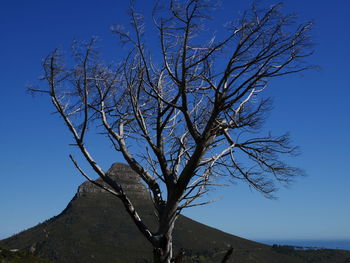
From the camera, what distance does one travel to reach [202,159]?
8.60 m

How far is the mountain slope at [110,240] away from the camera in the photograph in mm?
147875

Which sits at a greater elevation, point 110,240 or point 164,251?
point 110,240

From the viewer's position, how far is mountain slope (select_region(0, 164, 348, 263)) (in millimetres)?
147875

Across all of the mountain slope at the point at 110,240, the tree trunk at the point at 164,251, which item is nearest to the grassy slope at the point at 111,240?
the mountain slope at the point at 110,240

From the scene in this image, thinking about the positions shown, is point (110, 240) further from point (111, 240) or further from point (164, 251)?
point (164, 251)

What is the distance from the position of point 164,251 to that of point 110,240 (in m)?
163

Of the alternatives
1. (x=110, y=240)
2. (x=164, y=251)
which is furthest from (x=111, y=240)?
(x=164, y=251)

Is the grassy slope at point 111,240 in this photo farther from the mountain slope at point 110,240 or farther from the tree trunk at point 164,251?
the tree trunk at point 164,251

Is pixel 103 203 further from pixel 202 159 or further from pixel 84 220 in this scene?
pixel 202 159

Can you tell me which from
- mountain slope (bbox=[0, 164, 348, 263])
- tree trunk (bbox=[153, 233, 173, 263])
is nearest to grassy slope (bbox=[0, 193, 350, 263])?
mountain slope (bbox=[0, 164, 348, 263])

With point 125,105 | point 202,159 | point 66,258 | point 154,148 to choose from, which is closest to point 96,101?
point 125,105

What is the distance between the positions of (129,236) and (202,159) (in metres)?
164

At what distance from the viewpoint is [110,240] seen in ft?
538

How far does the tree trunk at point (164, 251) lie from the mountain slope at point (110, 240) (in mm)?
133002
